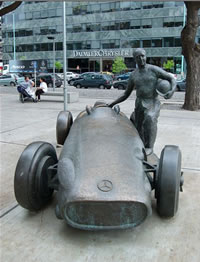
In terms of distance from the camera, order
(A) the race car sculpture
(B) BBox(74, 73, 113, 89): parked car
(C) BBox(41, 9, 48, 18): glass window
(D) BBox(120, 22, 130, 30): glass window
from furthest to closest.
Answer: (C) BBox(41, 9, 48, 18): glass window
(D) BBox(120, 22, 130, 30): glass window
(B) BBox(74, 73, 113, 89): parked car
(A) the race car sculpture

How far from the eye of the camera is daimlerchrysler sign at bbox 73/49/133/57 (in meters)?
48.8

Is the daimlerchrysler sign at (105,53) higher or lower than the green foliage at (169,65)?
higher

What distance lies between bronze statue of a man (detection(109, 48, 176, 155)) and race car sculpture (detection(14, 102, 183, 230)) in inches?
38.5

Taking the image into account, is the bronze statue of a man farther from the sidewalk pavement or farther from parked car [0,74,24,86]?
parked car [0,74,24,86]

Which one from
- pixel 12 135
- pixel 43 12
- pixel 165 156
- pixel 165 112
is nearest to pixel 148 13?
pixel 43 12

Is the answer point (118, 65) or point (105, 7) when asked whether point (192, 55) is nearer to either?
point (118, 65)

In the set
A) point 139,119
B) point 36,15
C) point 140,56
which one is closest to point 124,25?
point 36,15

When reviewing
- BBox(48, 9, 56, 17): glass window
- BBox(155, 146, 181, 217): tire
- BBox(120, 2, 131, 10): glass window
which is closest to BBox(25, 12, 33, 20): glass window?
BBox(48, 9, 56, 17): glass window

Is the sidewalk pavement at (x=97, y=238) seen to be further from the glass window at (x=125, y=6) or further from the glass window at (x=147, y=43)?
the glass window at (x=125, y=6)

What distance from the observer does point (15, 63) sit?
1592 inches

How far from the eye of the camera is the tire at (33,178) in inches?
130

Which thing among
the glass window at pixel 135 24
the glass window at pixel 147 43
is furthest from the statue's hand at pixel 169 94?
the glass window at pixel 135 24

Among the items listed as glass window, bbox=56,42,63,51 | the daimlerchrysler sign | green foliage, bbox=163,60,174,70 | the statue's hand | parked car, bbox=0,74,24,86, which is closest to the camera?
the statue's hand

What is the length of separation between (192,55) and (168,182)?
1004 cm
